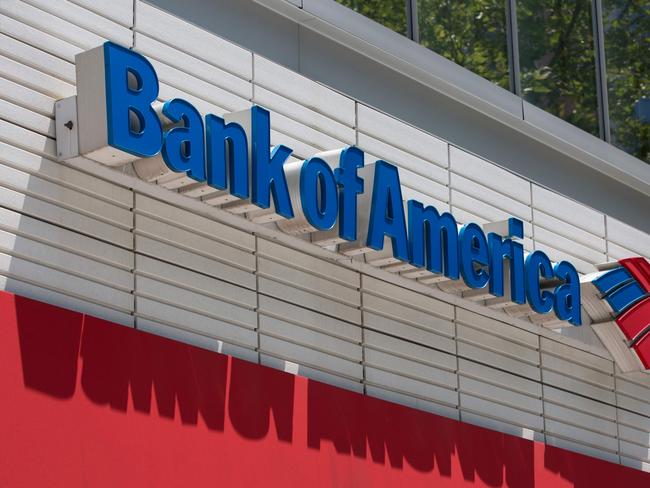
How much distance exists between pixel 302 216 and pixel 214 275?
810mm

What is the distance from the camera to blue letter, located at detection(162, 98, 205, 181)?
952cm

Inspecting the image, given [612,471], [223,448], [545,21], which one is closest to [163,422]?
[223,448]

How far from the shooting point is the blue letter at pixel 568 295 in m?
13.1

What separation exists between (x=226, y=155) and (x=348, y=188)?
52.1 inches

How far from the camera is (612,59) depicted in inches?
625

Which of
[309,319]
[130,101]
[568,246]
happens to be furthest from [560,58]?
[130,101]

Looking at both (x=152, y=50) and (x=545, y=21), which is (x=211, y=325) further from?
(x=545, y=21)

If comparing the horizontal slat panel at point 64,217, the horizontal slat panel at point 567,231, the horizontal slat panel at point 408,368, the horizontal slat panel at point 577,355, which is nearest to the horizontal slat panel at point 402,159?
the horizontal slat panel at point 567,231

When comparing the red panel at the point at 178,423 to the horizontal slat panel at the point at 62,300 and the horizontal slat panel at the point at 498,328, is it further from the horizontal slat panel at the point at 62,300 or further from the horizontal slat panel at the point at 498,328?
the horizontal slat panel at the point at 498,328

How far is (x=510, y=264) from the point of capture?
1262 cm

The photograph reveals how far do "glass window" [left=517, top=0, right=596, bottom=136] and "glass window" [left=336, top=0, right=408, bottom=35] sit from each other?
192cm

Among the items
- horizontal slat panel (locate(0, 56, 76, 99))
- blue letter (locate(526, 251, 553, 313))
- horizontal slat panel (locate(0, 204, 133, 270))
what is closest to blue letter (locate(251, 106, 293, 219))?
horizontal slat panel (locate(0, 204, 133, 270))

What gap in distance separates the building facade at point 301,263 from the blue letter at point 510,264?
0.09 ft

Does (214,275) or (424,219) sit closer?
(214,275)
